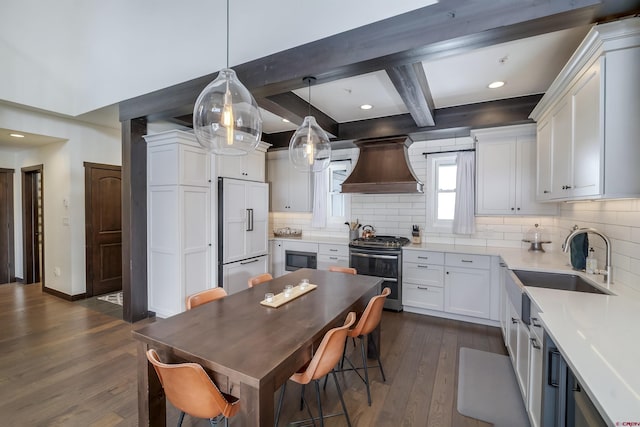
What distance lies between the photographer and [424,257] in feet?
12.5

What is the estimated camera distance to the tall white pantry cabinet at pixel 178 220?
139 inches

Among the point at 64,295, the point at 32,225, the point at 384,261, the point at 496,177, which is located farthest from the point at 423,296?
the point at 32,225

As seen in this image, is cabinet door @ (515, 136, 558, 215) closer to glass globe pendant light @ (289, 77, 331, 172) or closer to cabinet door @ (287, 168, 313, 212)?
glass globe pendant light @ (289, 77, 331, 172)

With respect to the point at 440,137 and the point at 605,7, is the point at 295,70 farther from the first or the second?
the point at 440,137

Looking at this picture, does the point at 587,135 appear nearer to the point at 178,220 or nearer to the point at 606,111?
the point at 606,111

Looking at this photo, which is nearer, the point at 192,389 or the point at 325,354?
the point at 192,389

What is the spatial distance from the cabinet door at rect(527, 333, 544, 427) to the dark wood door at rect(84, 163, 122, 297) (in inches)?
224

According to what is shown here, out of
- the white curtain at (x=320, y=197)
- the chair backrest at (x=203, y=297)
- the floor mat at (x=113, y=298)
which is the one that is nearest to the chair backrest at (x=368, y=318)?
the chair backrest at (x=203, y=297)

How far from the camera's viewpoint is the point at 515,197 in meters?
3.54

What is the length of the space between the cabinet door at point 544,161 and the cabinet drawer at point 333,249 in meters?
2.47

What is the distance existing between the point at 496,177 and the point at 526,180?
314 mm

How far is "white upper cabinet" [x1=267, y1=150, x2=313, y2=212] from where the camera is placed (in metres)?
5.11

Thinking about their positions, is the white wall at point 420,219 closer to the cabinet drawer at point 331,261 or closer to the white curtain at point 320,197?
the white curtain at point 320,197

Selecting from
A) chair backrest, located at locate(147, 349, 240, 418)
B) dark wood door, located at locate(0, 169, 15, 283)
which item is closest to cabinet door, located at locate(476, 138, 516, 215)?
chair backrest, located at locate(147, 349, 240, 418)
